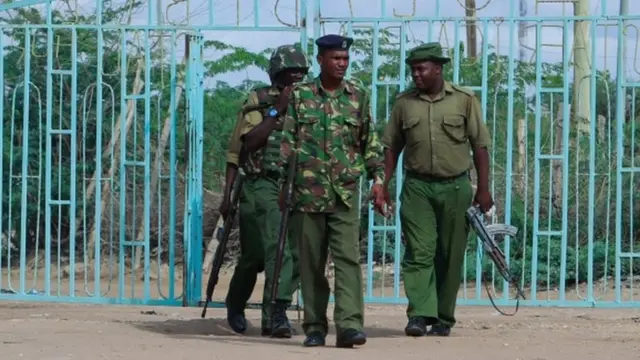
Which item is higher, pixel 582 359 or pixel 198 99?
pixel 198 99

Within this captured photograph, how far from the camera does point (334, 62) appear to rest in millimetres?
7824

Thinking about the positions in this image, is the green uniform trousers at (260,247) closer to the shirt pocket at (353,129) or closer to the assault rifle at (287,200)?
the assault rifle at (287,200)

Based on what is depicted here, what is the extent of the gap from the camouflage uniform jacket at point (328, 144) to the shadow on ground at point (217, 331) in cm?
96

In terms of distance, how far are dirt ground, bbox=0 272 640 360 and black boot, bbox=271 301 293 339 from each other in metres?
0.08

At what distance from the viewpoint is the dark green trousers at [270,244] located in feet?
28.3

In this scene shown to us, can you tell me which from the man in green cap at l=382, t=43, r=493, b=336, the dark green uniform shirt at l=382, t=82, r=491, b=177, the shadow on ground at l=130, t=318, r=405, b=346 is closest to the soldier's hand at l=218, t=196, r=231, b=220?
the shadow on ground at l=130, t=318, r=405, b=346

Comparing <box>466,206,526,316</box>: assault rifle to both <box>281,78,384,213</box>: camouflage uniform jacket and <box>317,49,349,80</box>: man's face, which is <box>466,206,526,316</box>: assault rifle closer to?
<box>281,78,384,213</box>: camouflage uniform jacket

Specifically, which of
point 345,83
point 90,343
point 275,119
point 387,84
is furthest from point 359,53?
point 90,343

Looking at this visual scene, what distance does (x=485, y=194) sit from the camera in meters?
8.71

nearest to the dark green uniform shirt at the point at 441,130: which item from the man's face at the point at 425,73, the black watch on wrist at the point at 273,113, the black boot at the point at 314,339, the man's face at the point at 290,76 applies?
the man's face at the point at 425,73

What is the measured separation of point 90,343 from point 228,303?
141cm

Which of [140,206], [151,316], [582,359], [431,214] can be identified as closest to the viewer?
[582,359]

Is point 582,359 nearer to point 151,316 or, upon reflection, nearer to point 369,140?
point 369,140

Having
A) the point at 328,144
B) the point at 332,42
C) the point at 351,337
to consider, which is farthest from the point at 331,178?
the point at 351,337
